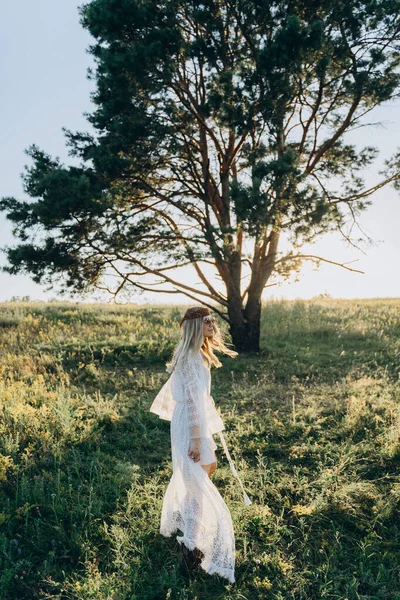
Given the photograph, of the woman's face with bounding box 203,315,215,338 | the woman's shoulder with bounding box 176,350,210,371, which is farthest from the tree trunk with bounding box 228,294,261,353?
the woman's shoulder with bounding box 176,350,210,371

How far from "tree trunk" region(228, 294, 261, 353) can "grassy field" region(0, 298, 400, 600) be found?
5.78 feet

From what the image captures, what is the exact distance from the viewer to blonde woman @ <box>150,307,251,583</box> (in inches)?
154

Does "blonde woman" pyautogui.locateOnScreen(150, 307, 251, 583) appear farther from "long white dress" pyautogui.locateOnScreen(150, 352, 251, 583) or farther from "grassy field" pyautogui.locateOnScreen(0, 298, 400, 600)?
"grassy field" pyautogui.locateOnScreen(0, 298, 400, 600)

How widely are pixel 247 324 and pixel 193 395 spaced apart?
866 centimetres

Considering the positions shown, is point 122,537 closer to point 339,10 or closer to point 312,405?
point 312,405

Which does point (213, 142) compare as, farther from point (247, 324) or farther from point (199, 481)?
point (199, 481)

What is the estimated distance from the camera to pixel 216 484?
18.0 feet

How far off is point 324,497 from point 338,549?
28.6 inches

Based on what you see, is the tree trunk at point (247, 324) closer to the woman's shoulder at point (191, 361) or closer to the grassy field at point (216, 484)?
the grassy field at point (216, 484)

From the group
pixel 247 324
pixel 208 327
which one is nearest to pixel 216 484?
pixel 208 327

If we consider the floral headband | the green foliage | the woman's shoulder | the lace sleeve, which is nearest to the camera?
the lace sleeve

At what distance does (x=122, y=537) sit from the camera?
4.34 m

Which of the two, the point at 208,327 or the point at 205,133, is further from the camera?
the point at 205,133

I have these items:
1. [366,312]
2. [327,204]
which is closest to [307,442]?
[327,204]
